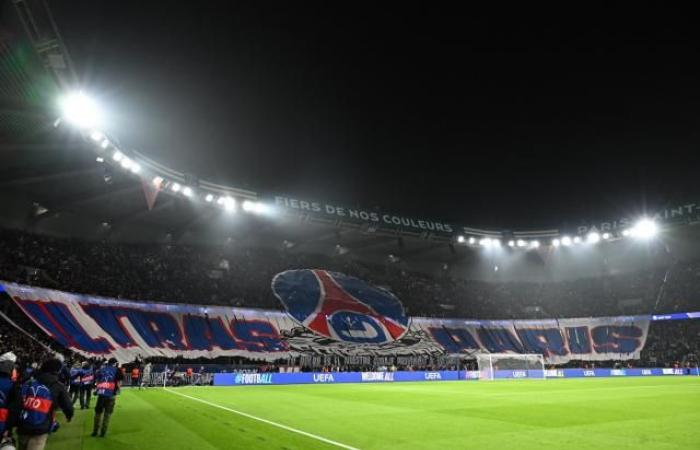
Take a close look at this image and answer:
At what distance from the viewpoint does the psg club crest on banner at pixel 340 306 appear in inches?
1854

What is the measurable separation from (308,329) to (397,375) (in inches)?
438

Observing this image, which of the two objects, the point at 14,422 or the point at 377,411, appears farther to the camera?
the point at 377,411

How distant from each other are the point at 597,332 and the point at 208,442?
57.0m

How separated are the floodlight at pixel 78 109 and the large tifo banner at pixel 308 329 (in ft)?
42.7

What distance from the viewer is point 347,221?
49719mm

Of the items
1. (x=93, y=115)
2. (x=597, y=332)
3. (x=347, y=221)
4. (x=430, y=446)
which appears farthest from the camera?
(x=597, y=332)

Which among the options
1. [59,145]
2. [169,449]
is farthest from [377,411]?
[59,145]

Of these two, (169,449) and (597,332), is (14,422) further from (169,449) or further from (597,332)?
(597,332)

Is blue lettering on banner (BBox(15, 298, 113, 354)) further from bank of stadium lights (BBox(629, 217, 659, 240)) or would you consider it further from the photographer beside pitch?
bank of stadium lights (BBox(629, 217, 659, 240))

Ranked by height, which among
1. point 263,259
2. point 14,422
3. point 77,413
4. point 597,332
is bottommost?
point 77,413

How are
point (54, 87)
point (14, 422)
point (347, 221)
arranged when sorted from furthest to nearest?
point (347, 221)
point (54, 87)
point (14, 422)

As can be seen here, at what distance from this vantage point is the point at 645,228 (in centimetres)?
5112

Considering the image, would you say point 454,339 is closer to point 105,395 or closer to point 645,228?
point 645,228

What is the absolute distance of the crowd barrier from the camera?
3366 centimetres
